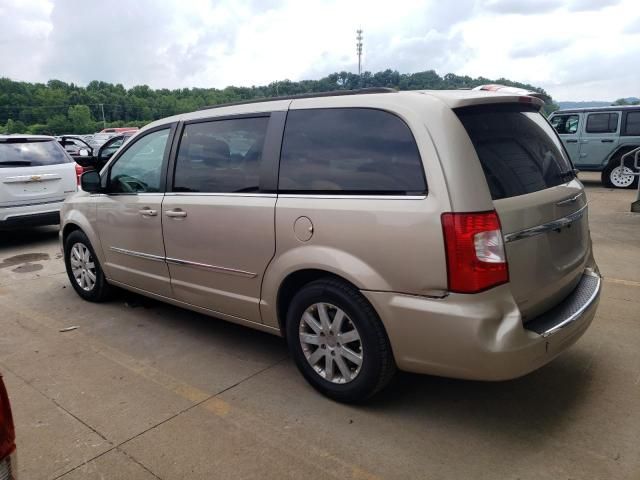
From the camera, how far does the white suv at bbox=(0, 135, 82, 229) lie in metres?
7.04

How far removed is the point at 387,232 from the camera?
2564 mm

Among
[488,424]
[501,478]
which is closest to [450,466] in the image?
[501,478]

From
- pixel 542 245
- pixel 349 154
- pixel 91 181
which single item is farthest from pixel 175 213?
pixel 542 245

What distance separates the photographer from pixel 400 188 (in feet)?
8.47

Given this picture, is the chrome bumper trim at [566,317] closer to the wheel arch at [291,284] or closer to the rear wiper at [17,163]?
the wheel arch at [291,284]

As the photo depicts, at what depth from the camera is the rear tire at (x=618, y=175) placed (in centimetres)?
1230

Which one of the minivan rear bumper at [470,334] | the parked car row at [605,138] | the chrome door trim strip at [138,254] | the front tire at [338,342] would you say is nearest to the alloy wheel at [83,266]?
Answer: the chrome door trim strip at [138,254]

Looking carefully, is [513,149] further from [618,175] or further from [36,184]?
[618,175]

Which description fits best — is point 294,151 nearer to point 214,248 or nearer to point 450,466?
point 214,248

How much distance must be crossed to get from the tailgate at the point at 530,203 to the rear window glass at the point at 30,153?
682cm

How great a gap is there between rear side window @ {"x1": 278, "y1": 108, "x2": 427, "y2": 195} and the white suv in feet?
18.4

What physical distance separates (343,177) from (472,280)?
35.7 inches

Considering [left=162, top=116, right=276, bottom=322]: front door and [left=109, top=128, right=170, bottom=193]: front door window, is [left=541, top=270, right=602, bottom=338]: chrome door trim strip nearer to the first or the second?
[left=162, top=116, right=276, bottom=322]: front door

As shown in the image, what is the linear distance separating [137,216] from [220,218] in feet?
3.47
